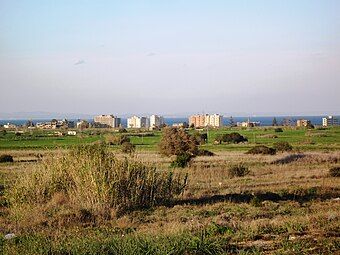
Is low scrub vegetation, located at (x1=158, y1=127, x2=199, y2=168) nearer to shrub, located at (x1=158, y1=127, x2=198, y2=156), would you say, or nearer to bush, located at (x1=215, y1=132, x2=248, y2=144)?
shrub, located at (x1=158, y1=127, x2=198, y2=156)

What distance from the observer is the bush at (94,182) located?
56.1 ft

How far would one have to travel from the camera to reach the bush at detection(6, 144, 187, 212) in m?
17.1

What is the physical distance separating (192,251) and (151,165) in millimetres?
9901

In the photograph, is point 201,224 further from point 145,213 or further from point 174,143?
point 174,143

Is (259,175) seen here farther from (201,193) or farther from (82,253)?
(82,253)

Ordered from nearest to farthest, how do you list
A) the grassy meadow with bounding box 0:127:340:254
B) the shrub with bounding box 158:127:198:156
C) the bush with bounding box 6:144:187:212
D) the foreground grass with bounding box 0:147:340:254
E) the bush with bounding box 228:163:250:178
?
the foreground grass with bounding box 0:147:340:254 → the grassy meadow with bounding box 0:127:340:254 → the bush with bounding box 6:144:187:212 → the bush with bounding box 228:163:250:178 → the shrub with bounding box 158:127:198:156

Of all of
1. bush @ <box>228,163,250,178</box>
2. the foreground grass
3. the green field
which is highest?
the foreground grass

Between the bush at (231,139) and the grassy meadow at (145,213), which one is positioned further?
the bush at (231,139)

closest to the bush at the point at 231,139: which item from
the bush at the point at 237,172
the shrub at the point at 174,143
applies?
the shrub at the point at 174,143

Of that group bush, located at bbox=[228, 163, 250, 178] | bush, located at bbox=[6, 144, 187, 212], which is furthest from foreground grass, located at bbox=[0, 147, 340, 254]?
bush, located at bbox=[228, 163, 250, 178]

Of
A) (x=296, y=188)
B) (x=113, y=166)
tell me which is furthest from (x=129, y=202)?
(x=296, y=188)

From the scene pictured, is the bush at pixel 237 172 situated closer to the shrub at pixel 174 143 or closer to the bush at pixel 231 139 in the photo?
the shrub at pixel 174 143

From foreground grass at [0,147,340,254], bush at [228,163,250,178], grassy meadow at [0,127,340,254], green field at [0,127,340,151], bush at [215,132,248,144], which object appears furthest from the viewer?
bush at [215,132,248,144]

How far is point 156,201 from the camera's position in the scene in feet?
61.2
